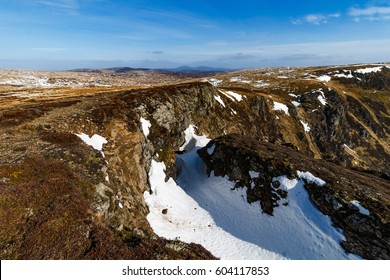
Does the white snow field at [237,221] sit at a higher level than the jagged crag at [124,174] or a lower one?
lower

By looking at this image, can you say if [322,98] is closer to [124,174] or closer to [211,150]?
[211,150]

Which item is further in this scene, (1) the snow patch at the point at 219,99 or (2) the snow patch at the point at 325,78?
(2) the snow patch at the point at 325,78

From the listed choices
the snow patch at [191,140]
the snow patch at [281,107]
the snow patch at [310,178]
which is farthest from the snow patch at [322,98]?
the snow patch at [310,178]

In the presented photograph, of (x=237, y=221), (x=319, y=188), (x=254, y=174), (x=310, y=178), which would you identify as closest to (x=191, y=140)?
(x=254, y=174)

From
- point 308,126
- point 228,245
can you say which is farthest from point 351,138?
point 228,245

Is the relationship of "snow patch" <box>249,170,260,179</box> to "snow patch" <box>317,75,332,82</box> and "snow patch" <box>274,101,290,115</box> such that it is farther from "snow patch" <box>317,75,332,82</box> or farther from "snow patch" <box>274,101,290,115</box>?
"snow patch" <box>317,75,332,82</box>

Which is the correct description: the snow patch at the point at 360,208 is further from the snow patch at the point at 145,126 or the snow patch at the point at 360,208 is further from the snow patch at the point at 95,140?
the snow patch at the point at 145,126

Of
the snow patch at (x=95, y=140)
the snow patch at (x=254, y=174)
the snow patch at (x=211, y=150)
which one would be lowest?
the snow patch at (x=254, y=174)

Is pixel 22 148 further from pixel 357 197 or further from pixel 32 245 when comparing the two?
pixel 357 197
